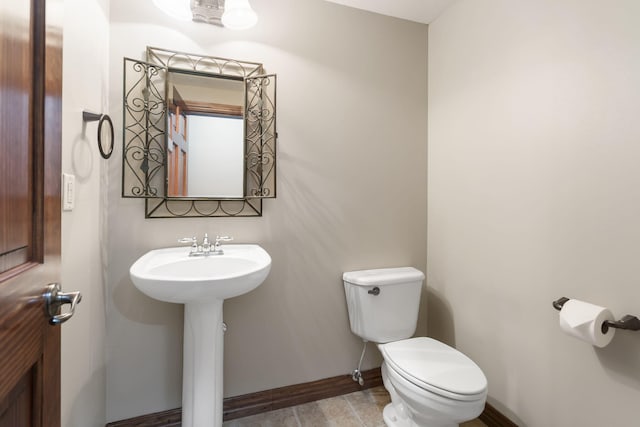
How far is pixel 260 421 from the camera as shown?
156cm

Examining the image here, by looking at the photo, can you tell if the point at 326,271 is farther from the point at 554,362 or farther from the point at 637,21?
the point at 637,21

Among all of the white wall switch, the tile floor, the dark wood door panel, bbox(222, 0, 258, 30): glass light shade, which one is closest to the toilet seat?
the tile floor

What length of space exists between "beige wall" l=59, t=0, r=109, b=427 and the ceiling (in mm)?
1286

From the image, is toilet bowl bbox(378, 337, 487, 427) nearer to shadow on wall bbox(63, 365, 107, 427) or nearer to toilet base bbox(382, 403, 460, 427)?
toilet base bbox(382, 403, 460, 427)

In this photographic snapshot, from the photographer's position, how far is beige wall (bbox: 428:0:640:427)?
3.44 feet

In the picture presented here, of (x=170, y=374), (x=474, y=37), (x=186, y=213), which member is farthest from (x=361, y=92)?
(x=170, y=374)

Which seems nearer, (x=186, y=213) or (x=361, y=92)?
(x=186, y=213)

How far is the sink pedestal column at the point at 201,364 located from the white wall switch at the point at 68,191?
0.58 m

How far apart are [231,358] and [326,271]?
0.70 metres

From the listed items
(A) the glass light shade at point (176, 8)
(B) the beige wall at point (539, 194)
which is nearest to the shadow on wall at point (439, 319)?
(B) the beige wall at point (539, 194)

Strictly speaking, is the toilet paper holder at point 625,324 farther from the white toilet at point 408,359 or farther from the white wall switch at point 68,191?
the white wall switch at point 68,191

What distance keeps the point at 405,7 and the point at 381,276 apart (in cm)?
161

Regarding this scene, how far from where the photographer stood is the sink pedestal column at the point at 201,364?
127cm

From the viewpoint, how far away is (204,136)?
5.06 feet
